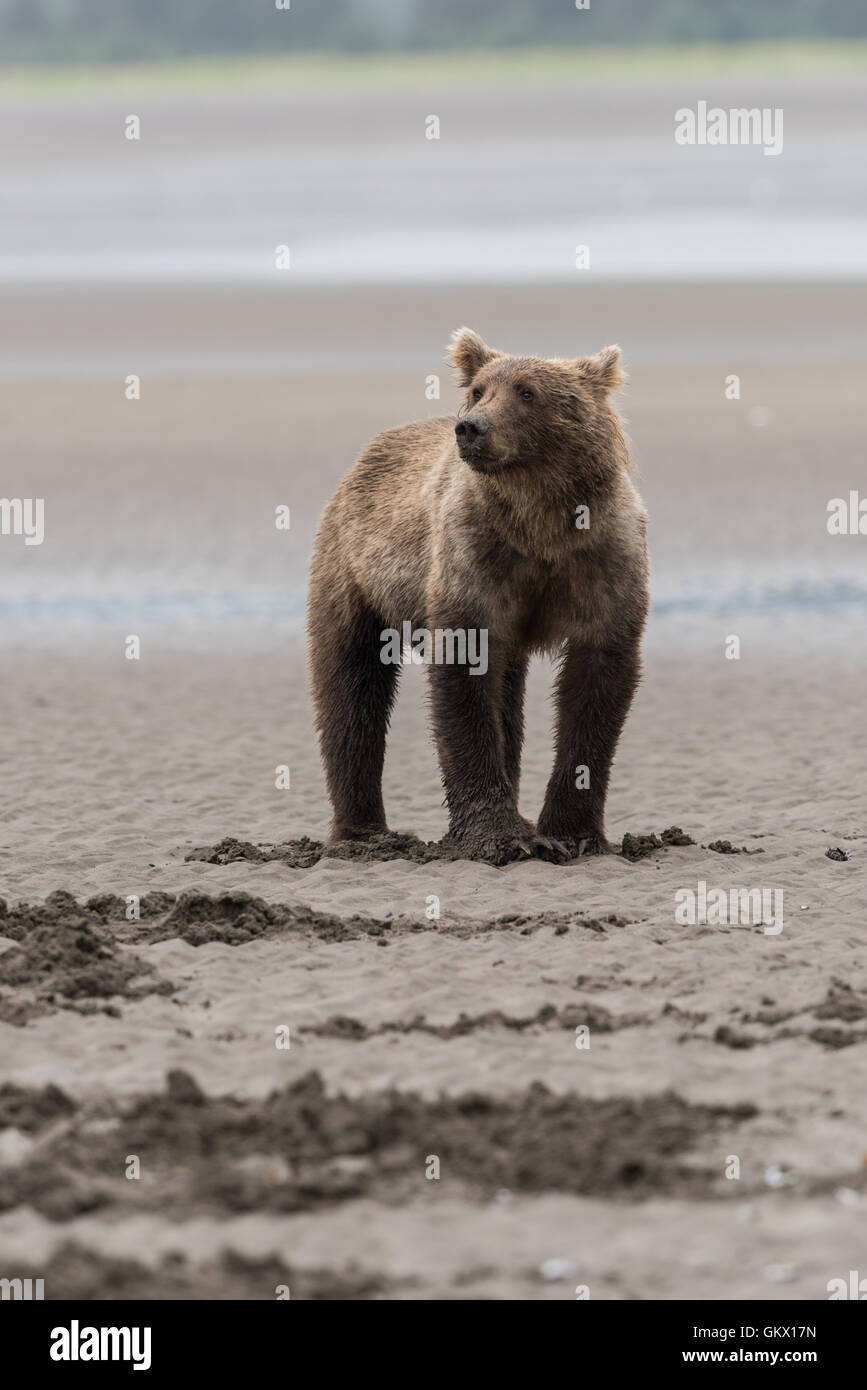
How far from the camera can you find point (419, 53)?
79.5 m

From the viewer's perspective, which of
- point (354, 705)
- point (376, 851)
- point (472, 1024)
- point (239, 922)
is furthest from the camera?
point (354, 705)

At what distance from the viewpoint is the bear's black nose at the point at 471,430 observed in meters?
7.96

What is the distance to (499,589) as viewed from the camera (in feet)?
28.0

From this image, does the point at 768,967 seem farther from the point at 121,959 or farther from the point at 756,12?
the point at 756,12

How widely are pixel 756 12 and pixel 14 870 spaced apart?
76.1 m

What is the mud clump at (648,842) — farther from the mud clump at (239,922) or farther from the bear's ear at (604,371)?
the bear's ear at (604,371)

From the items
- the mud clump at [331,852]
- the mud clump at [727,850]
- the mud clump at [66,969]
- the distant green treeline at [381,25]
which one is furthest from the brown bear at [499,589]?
the distant green treeline at [381,25]

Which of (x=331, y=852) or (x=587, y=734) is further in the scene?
(x=331, y=852)

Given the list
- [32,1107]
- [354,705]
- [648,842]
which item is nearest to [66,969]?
[32,1107]

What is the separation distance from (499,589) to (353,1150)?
336 cm

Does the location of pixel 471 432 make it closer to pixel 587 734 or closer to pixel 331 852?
pixel 587 734

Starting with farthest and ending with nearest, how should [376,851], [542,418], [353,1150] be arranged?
[376,851], [542,418], [353,1150]

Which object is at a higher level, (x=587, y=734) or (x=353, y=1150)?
(x=587, y=734)

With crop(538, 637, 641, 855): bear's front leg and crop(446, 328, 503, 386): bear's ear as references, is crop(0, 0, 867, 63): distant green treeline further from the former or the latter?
crop(538, 637, 641, 855): bear's front leg
